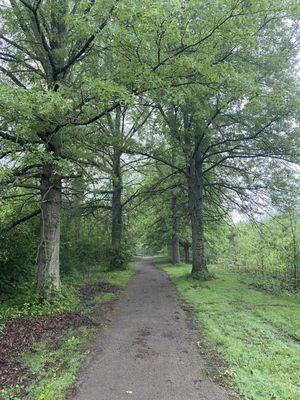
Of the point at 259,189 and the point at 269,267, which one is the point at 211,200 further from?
the point at 269,267

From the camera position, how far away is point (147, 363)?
15.3 ft

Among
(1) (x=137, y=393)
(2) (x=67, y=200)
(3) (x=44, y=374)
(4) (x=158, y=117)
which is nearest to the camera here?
(1) (x=137, y=393)

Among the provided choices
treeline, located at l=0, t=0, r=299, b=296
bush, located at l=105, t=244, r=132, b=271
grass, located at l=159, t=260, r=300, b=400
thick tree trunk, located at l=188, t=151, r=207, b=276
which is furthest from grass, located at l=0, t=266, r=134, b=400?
bush, located at l=105, t=244, r=132, b=271

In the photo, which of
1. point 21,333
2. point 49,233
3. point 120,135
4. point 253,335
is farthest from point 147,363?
point 120,135

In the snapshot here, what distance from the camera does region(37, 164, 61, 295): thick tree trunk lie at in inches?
318

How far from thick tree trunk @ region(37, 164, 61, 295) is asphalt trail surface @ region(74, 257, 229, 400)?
201 cm

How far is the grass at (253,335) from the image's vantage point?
4.04 meters

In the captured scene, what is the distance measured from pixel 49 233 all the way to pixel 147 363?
4879 millimetres

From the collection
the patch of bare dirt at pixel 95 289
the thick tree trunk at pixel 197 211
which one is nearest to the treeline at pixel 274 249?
the thick tree trunk at pixel 197 211

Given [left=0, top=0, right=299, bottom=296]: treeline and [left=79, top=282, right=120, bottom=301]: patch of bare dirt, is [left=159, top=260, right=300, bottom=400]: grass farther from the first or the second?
[left=0, top=0, right=299, bottom=296]: treeline

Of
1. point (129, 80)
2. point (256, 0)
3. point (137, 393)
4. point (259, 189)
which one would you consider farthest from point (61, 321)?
point (259, 189)

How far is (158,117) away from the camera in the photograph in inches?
579

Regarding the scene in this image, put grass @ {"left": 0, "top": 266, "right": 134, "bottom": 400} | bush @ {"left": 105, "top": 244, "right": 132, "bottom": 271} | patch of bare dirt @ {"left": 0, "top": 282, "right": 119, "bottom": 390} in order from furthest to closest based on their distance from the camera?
bush @ {"left": 105, "top": 244, "right": 132, "bottom": 271}
patch of bare dirt @ {"left": 0, "top": 282, "right": 119, "bottom": 390}
grass @ {"left": 0, "top": 266, "right": 134, "bottom": 400}

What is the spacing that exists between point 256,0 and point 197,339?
23.6 feet
